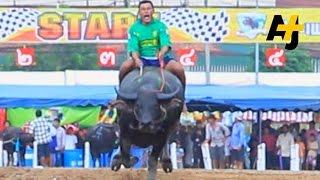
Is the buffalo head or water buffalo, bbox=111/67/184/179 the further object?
water buffalo, bbox=111/67/184/179

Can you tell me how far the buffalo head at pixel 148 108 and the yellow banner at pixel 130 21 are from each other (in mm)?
11099

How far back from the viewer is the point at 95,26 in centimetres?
2094

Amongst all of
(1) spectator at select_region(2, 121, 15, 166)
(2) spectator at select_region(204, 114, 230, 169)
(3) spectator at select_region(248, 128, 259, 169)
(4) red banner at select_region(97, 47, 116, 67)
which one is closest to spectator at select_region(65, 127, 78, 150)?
(1) spectator at select_region(2, 121, 15, 166)

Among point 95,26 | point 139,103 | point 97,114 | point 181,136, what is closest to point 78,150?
point 97,114

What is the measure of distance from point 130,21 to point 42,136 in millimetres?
4487

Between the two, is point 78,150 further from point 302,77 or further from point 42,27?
point 302,77

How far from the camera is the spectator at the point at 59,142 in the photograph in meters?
18.1

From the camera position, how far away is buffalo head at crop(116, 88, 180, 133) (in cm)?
920

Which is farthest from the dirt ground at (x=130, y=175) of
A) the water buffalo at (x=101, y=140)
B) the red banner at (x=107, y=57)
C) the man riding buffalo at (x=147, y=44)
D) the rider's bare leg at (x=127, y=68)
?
the red banner at (x=107, y=57)

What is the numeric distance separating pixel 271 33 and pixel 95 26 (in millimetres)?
4535

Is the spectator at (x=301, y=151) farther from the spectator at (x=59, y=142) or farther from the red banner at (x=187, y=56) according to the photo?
the spectator at (x=59, y=142)

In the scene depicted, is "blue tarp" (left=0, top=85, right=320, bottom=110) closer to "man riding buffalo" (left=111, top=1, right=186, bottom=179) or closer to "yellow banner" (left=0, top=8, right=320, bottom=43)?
"yellow banner" (left=0, top=8, right=320, bottom=43)

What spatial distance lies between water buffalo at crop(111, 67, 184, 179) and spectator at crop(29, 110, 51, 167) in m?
7.92

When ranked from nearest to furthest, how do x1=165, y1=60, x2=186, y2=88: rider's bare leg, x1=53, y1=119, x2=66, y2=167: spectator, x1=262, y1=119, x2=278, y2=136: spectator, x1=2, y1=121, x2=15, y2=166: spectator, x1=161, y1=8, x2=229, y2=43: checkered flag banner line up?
x1=165, y1=60, x2=186, y2=88: rider's bare leg → x1=53, y1=119, x2=66, y2=167: spectator → x1=2, y1=121, x2=15, y2=166: spectator → x1=262, y1=119, x2=278, y2=136: spectator → x1=161, y1=8, x2=229, y2=43: checkered flag banner
